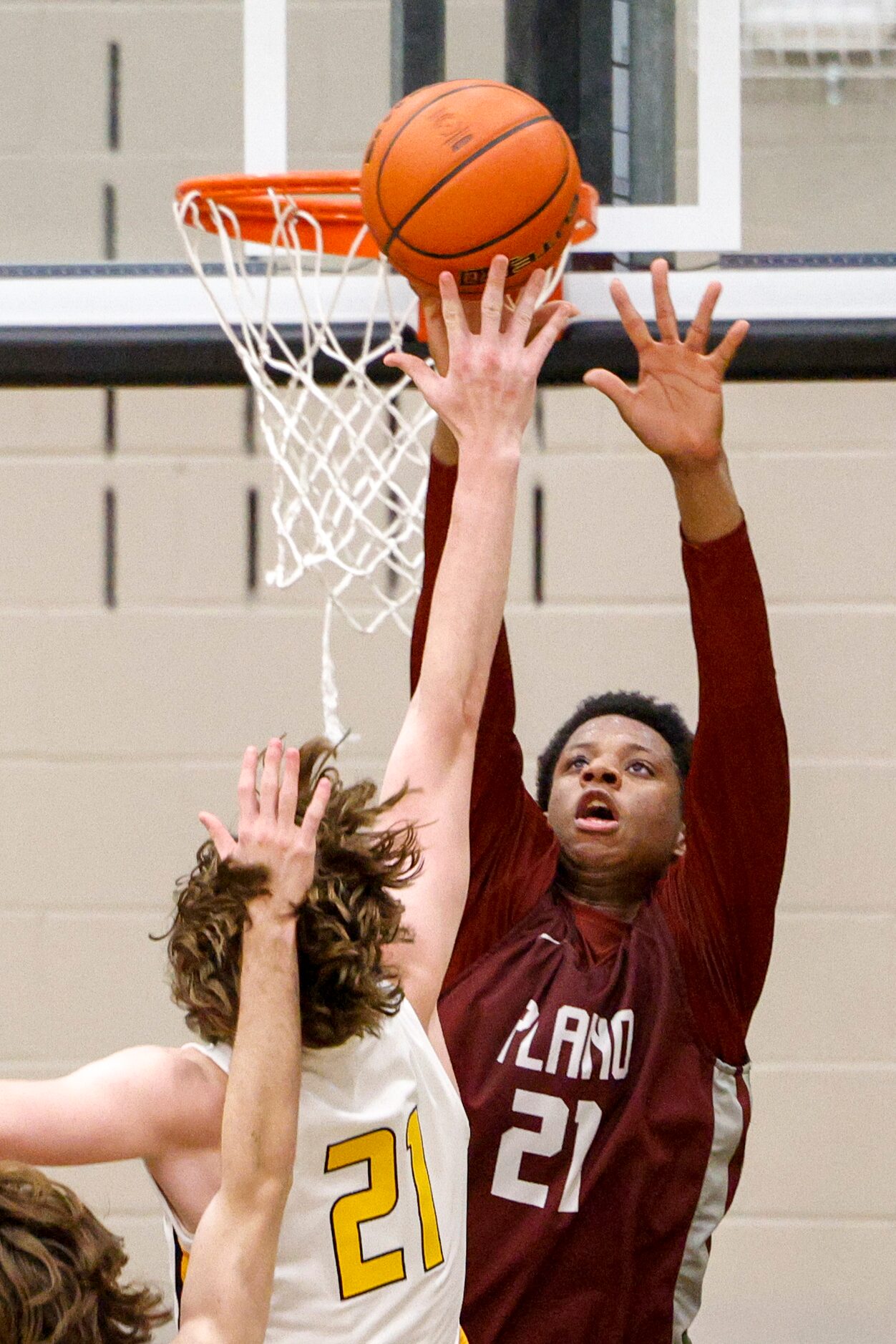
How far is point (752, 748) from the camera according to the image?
2078mm

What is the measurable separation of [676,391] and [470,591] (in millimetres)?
559

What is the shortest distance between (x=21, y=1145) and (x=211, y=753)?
205cm

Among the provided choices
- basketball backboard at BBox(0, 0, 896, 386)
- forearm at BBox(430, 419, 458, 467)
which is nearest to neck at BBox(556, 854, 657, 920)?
forearm at BBox(430, 419, 458, 467)

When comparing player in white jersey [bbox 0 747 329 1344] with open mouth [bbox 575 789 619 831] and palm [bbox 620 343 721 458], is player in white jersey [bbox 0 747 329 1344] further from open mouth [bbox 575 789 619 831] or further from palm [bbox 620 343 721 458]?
open mouth [bbox 575 789 619 831]

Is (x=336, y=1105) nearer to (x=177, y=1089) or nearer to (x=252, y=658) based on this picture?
(x=177, y=1089)

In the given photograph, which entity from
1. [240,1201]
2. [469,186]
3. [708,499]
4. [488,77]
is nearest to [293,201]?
[488,77]

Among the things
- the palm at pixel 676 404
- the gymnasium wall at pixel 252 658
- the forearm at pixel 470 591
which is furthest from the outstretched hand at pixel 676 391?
the gymnasium wall at pixel 252 658

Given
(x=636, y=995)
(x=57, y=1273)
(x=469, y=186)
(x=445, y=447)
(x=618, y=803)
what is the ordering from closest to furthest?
1. (x=57, y=1273)
2. (x=469, y=186)
3. (x=445, y=447)
4. (x=636, y=995)
5. (x=618, y=803)

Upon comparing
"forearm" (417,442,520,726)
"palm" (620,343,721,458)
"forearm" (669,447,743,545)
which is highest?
"palm" (620,343,721,458)

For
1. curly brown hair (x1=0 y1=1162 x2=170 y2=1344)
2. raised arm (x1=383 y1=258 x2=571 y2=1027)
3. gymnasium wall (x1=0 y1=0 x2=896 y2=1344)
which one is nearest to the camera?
curly brown hair (x1=0 y1=1162 x2=170 y2=1344)

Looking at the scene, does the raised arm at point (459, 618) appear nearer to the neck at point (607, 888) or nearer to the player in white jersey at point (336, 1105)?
the player in white jersey at point (336, 1105)

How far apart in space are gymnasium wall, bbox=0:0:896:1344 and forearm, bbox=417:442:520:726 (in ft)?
5.02

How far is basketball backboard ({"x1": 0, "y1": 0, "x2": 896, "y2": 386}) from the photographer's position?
265 cm

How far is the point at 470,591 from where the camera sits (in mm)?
1684
